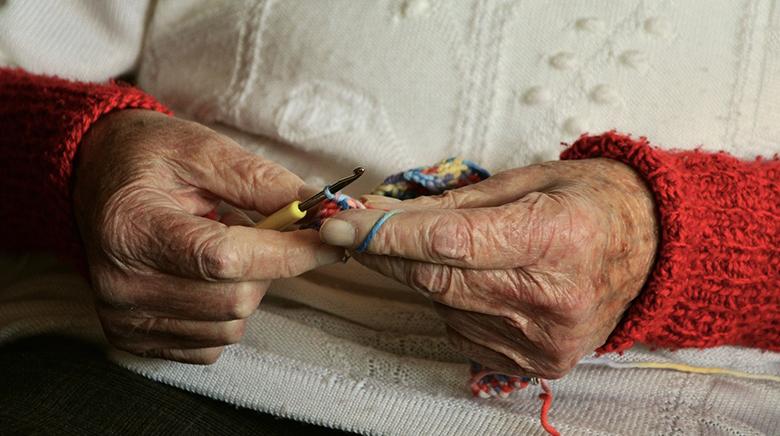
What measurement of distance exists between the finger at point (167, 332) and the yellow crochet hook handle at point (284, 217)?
0.44ft

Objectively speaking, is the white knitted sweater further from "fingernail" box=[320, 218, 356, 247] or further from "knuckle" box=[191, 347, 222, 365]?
"fingernail" box=[320, 218, 356, 247]

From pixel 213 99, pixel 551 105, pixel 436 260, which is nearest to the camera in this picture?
pixel 436 260

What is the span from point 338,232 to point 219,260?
0.13 metres

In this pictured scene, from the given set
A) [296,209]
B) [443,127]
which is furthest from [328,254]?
[443,127]

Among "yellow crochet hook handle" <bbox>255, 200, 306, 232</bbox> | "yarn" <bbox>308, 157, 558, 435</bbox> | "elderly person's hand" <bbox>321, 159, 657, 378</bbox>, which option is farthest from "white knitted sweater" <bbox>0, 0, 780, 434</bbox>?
"yellow crochet hook handle" <bbox>255, 200, 306, 232</bbox>

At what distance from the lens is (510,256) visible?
2.37ft

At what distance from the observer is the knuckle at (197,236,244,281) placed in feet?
2.41

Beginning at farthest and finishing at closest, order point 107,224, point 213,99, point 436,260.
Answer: point 213,99 → point 107,224 → point 436,260

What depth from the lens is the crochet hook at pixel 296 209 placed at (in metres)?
0.74

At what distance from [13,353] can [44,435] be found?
0.22m

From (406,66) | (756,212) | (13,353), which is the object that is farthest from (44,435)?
(756,212)

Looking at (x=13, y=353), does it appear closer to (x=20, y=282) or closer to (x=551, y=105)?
(x=20, y=282)

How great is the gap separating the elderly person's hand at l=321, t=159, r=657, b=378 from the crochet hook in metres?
0.04

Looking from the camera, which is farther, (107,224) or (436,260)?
(107,224)
